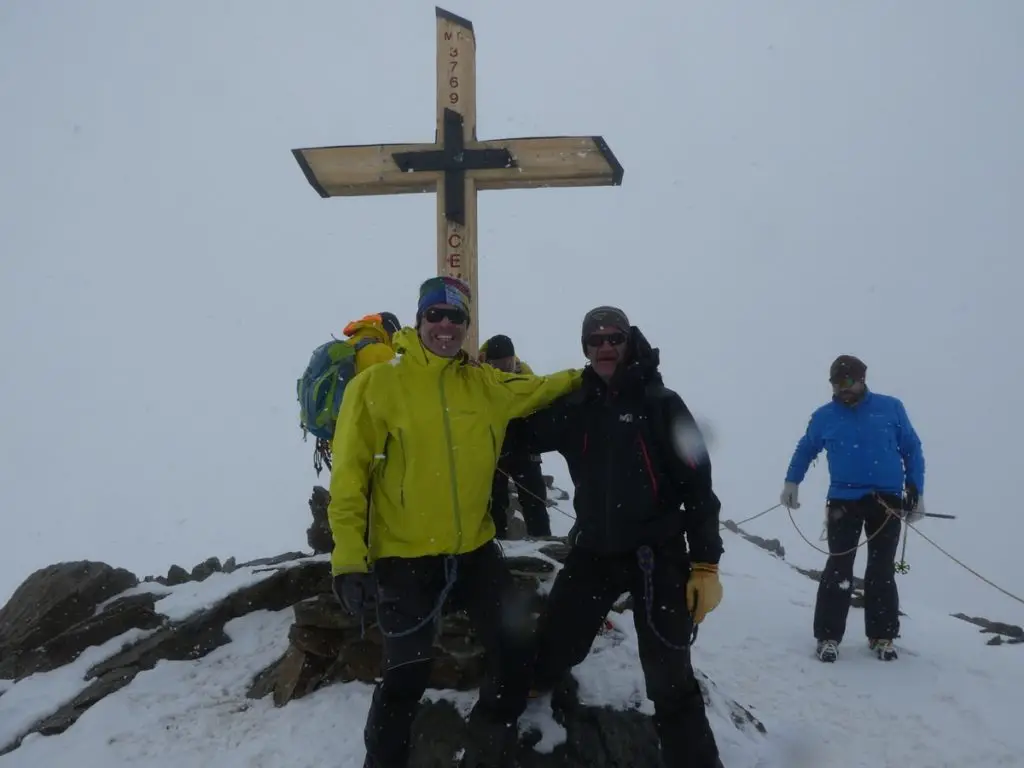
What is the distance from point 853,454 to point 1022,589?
10873cm

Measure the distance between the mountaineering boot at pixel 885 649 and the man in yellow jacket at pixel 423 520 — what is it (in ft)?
13.8

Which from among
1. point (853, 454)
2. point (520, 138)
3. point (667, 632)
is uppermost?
point (520, 138)

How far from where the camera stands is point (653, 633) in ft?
12.2

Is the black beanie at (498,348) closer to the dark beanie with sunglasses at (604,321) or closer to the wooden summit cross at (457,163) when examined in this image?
the wooden summit cross at (457,163)

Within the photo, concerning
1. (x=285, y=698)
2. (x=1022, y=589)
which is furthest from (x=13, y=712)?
(x=1022, y=589)

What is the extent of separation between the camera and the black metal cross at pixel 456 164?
22.3 ft

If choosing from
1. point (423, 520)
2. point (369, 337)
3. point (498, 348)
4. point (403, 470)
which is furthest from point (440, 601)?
point (498, 348)

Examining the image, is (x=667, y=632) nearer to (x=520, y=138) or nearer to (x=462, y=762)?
(x=462, y=762)

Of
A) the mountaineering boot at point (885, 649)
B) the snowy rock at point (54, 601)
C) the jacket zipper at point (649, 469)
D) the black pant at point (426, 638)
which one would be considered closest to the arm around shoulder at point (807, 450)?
the mountaineering boot at point (885, 649)

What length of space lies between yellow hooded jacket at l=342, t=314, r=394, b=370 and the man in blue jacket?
420cm

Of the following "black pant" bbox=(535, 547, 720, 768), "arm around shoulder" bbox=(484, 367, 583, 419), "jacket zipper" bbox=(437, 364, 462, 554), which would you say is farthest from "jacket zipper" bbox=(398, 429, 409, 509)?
"black pant" bbox=(535, 547, 720, 768)

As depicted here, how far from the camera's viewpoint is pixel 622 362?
4043 millimetres

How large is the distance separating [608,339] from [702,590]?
1.56 m

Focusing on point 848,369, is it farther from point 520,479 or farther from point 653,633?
point 653,633
